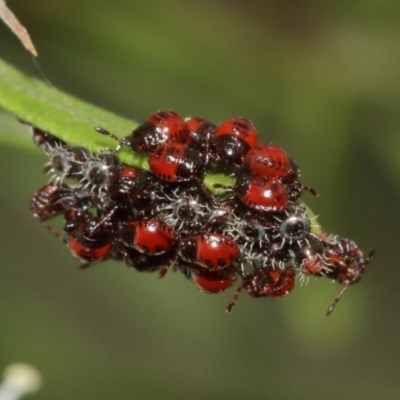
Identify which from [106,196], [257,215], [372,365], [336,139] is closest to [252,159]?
[257,215]

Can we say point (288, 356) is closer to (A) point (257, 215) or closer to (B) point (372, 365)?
(B) point (372, 365)

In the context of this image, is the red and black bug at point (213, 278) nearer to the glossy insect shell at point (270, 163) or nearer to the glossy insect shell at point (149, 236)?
the glossy insect shell at point (149, 236)

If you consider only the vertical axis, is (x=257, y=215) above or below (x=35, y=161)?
above

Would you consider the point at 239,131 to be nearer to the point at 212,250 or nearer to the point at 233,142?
the point at 233,142

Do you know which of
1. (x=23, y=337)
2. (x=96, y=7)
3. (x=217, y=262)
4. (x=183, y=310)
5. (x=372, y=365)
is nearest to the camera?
(x=217, y=262)

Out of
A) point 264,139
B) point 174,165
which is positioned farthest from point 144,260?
point 264,139

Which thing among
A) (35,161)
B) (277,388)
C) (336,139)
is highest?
(336,139)

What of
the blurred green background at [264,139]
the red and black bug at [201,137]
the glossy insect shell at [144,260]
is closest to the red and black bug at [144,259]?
the glossy insect shell at [144,260]
